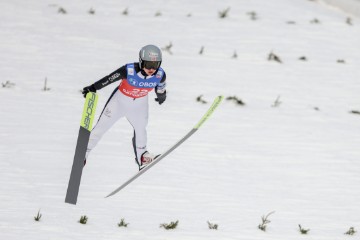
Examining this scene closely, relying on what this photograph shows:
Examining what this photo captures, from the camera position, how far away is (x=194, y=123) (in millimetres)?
10633

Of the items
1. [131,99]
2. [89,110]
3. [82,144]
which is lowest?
[82,144]

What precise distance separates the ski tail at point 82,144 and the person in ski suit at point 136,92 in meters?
0.16

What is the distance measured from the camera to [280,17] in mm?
15391

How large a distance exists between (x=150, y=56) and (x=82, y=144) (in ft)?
3.18

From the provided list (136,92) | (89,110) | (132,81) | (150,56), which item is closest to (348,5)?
(136,92)

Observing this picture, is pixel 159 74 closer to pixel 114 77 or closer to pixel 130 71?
pixel 130 71

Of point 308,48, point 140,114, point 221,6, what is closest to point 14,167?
point 140,114

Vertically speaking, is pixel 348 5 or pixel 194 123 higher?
pixel 348 5

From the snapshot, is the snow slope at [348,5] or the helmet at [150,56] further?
the snow slope at [348,5]

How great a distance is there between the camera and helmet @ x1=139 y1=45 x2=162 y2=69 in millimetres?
6957

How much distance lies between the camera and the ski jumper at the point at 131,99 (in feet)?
23.5

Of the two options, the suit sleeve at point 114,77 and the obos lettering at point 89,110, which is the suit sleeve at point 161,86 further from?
the obos lettering at point 89,110

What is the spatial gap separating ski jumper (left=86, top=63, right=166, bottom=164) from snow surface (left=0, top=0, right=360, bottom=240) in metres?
0.79

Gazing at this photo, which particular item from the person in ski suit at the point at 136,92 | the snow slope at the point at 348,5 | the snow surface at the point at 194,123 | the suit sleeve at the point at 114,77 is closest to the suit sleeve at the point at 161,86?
the person in ski suit at the point at 136,92
